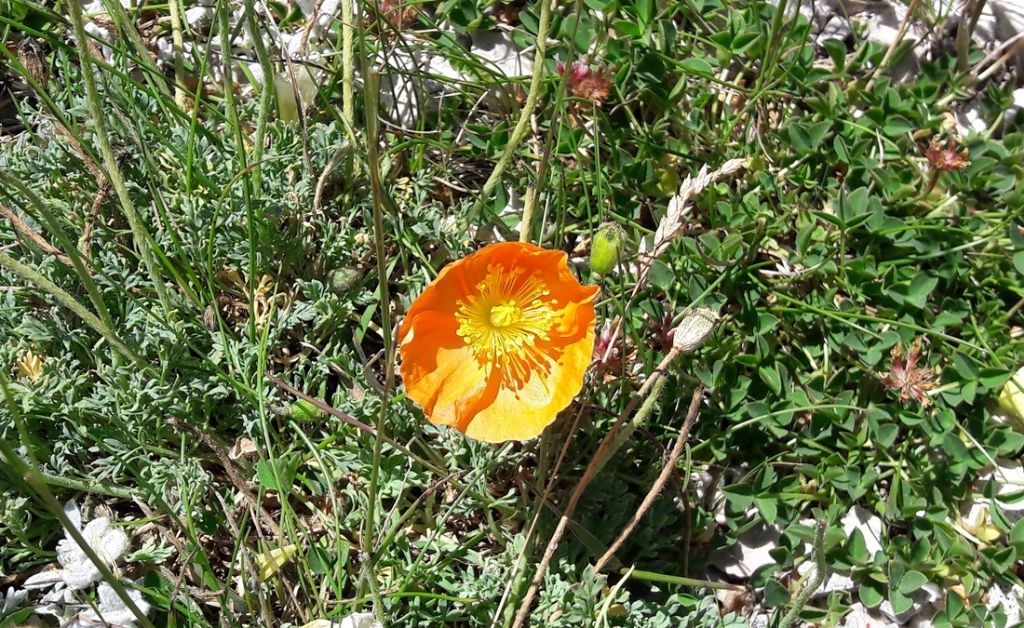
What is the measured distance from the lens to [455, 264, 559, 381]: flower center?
2217 mm

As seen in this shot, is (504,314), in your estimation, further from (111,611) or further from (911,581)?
(911,581)

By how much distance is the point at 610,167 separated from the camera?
2.79 metres

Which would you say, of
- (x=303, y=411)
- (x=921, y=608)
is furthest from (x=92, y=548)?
(x=921, y=608)

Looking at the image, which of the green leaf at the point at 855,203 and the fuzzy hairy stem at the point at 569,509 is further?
the green leaf at the point at 855,203

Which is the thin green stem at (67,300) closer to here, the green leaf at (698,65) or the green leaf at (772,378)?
Result: the green leaf at (772,378)

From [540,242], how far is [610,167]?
1.66 ft

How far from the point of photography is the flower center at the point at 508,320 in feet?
7.27

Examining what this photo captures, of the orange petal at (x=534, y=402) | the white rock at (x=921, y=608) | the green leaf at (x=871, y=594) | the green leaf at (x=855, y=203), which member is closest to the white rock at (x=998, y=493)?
the white rock at (x=921, y=608)

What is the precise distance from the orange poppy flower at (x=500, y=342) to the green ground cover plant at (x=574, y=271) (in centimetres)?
13

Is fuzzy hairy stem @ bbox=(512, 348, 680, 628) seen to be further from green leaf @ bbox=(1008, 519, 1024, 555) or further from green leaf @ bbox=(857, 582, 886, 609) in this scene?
green leaf @ bbox=(1008, 519, 1024, 555)

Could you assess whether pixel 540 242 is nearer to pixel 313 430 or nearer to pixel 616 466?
pixel 616 466

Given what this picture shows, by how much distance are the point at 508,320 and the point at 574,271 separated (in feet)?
2.07

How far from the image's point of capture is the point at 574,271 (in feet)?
9.23

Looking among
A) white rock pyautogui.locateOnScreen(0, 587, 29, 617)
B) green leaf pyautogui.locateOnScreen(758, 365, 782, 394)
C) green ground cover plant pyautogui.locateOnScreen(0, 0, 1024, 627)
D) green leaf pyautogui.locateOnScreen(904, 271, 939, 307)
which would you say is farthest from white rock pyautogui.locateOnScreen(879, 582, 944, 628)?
white rock pyautogui.locateOnScreen(0, 587, 29, 617)
